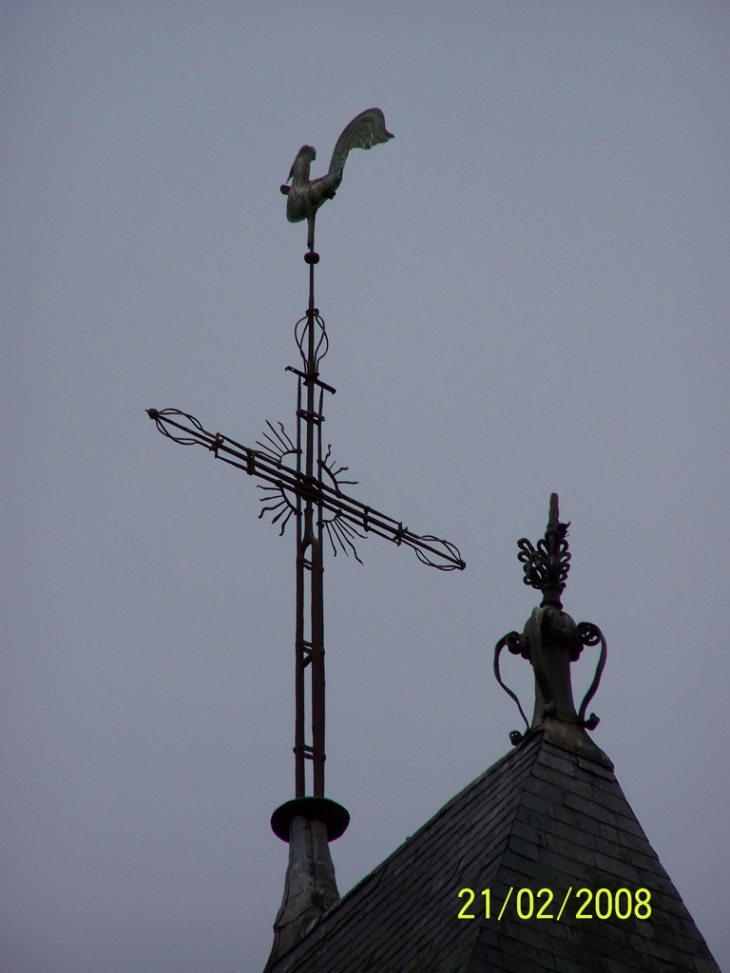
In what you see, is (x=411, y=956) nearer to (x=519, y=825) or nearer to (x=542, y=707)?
(x=519, y=825)

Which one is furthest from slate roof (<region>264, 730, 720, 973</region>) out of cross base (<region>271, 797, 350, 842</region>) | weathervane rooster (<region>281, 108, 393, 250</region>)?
weathervane rooster (<region>281, 108, 393, 250</region>)

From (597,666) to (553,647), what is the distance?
0.50 meters

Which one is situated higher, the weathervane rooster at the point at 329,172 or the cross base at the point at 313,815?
the weathervane rooster at the point at 329,172

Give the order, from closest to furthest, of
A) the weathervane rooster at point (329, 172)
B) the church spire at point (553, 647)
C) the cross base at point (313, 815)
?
the church spire at point (553, 647)
the cross base at point (313, 815)
the weathervane rooster at point (329, 172)

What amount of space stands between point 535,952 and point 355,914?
13.2 feet

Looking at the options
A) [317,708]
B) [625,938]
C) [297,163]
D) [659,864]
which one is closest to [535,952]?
[625,938]

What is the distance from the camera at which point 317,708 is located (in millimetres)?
26953

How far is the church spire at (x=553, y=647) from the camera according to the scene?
22.2 meters

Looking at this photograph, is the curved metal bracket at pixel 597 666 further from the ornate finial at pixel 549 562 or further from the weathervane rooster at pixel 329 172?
the weathervane rooster at pixel 329 172

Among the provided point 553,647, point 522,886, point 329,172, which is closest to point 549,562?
point 553,647

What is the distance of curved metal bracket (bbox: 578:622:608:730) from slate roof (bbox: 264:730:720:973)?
1.72ft
